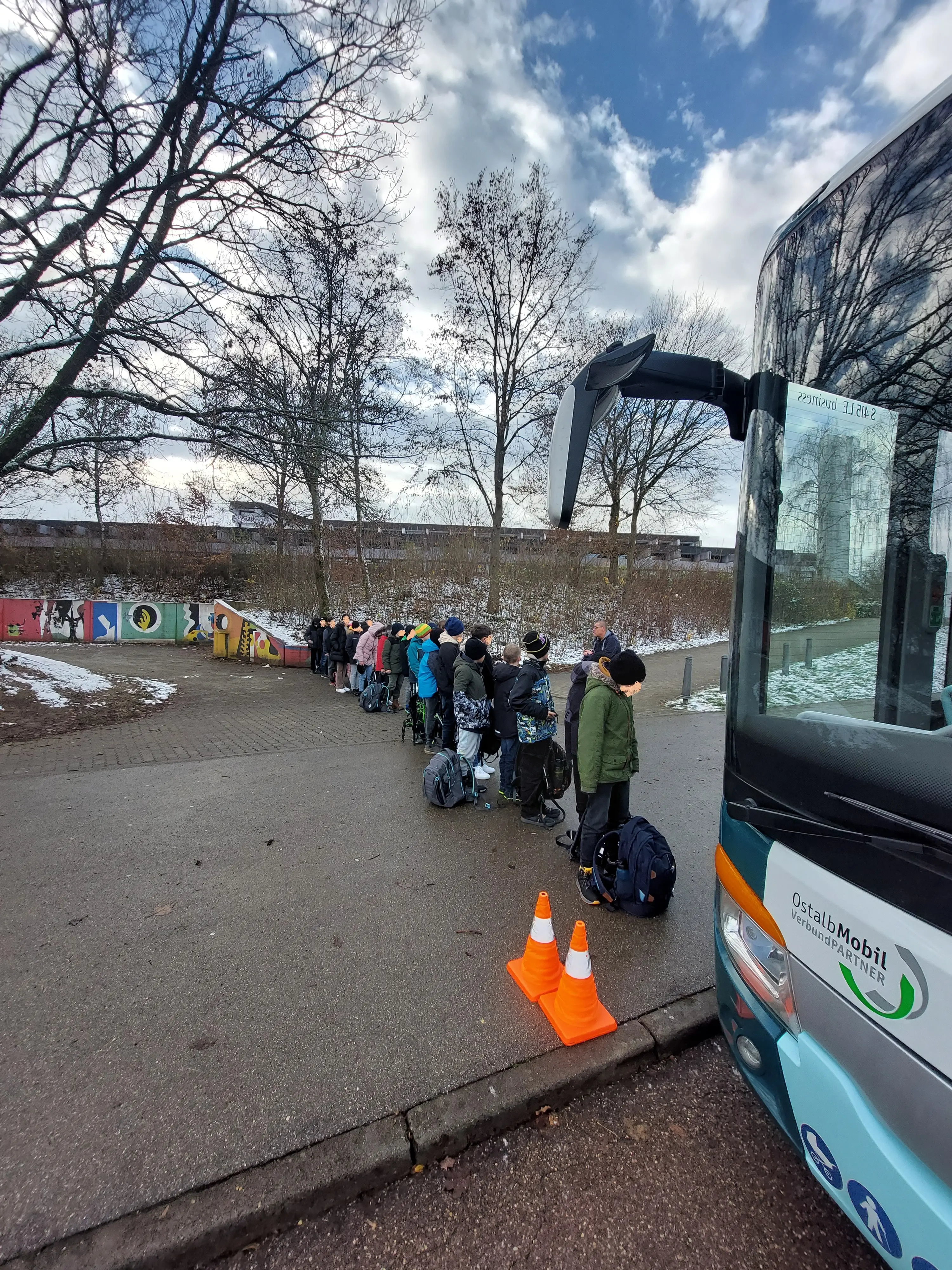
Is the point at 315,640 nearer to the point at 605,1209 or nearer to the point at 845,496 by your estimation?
the point at 605,1209

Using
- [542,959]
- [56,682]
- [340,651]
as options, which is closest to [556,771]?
[542,959]

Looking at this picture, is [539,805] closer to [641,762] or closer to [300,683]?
[641,762]

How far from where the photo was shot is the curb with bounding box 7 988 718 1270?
165 cm

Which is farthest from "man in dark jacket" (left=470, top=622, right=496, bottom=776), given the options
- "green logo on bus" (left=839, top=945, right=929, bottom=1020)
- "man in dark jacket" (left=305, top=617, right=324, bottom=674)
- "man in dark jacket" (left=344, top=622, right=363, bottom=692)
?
"man in dark jacket" (left=305, top=617, right=324, bottom=674)

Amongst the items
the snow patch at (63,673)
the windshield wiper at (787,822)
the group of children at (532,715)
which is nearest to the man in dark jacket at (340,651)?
the group of children at (532,715)

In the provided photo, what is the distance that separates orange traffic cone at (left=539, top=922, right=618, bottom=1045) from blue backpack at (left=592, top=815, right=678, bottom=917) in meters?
1.00

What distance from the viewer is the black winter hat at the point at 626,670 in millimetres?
3523

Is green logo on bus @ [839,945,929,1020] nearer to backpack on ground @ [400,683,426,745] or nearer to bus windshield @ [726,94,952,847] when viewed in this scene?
bus windshield @ [726,94,952,847]

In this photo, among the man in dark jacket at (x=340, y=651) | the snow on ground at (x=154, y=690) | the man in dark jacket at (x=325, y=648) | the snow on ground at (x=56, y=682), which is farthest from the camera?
the man in dark jacket at (x=325, y=648)

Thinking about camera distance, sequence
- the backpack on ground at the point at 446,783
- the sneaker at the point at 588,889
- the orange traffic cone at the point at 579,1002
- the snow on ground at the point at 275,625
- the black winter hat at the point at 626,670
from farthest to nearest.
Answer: the snow on ground at the point at 275,625, the backpack on ground at the point at 446,783, the sneaker at the point at 588,889, the black winter hat at the point at 626,670, the orange traffic cone at the point at 579,1002

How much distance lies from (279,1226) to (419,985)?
3.60ft

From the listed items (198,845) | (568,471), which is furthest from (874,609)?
(198,845)

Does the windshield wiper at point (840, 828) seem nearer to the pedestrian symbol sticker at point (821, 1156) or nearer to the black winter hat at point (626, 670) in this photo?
the pedestrian symbol sticker at point (821, 1156)

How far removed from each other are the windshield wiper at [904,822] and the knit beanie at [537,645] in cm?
337
